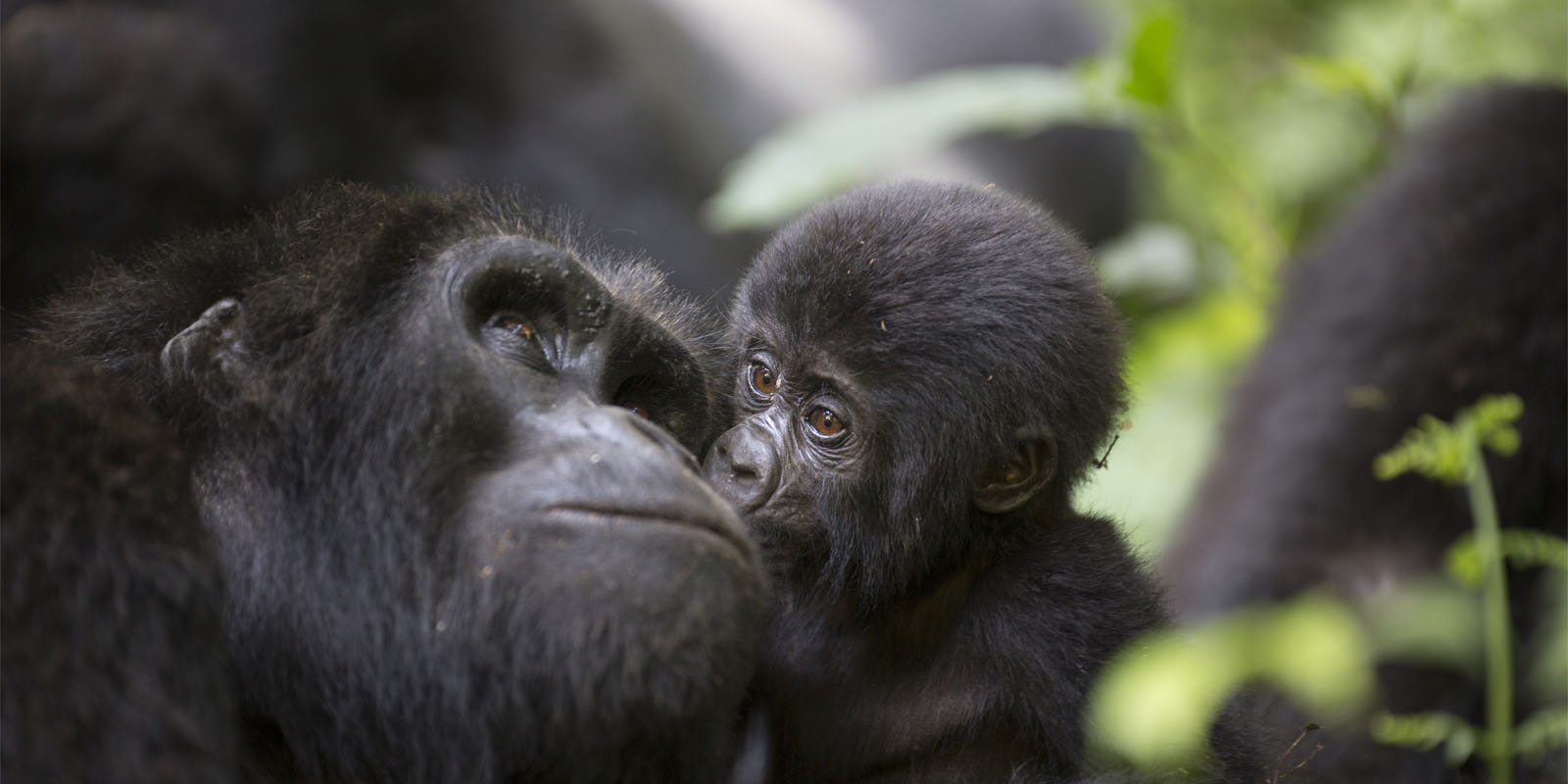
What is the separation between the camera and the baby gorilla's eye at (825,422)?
6.76 ft

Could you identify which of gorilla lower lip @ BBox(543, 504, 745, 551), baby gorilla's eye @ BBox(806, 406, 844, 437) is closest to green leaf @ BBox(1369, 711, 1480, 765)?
baby gorilla's eye @ BBox(806, 406, 844, 437)

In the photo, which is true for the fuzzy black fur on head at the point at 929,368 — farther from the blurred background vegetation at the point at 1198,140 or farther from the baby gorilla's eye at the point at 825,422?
the blurred background vegetation at the point at 1198,140

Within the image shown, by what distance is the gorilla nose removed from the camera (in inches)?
79.4

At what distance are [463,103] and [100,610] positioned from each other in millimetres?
3700

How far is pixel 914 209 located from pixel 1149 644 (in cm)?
70

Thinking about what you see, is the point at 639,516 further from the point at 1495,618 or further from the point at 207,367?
the point at 1495,618

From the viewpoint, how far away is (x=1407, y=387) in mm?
2914

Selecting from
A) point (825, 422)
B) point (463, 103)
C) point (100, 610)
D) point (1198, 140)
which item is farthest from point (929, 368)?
point (463, 103)

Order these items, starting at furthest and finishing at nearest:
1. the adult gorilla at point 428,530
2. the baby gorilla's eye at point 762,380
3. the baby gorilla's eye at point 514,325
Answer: the baby gorilla's eye at point 762,380, the baby gorilla's eye at point 514,325, the adult gorilla at point 428,530

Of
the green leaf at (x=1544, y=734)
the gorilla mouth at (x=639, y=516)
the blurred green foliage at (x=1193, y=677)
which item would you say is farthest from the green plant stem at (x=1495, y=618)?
the gorilla mouth at (x=639, y=516)

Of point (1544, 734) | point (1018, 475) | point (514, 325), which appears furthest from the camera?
point (1018, 475)

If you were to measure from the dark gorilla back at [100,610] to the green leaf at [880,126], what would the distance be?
2276 millimetres

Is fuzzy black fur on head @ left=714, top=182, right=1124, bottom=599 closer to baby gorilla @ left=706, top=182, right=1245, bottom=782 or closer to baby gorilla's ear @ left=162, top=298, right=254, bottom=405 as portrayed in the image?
baby gorilla @ left=706, top=182, right=1245, bottom=782

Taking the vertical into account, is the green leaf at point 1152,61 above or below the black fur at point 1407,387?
above
